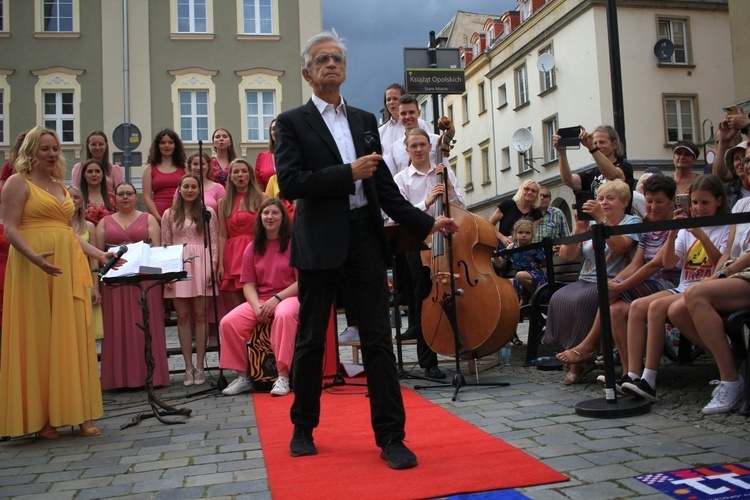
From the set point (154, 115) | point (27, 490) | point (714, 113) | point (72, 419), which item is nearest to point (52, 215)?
point (72, 419)

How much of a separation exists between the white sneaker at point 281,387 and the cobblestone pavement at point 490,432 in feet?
1.63

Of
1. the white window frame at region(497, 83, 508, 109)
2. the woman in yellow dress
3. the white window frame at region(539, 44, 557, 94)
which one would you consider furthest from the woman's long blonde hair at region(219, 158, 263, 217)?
the white window frame at region(497, 83, 508, 109)

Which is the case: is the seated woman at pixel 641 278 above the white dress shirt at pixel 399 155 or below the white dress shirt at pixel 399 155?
below

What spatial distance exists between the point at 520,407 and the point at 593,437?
1.08 meters

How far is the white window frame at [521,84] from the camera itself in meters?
36.3

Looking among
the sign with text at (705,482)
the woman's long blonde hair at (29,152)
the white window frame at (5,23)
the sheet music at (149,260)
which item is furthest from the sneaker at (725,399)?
the white window frame at (5,23)

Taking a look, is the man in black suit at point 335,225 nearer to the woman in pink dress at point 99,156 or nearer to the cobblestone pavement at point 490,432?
the cobblestone pavement at point 490,432

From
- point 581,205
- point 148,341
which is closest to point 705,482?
point 581,205

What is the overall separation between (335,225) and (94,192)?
504 cm

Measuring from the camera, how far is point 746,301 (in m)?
4.57

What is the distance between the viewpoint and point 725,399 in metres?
4.55

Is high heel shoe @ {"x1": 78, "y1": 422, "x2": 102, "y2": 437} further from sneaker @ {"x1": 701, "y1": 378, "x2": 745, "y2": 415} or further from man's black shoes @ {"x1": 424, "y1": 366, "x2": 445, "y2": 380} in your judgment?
sneaker @ {"x1": 701, "y1": 378, "x2": 745, "y2": 415}

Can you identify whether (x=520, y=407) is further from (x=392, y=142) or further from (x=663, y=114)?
(x=663, y=114)

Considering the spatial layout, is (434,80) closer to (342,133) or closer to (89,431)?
(342,133)
